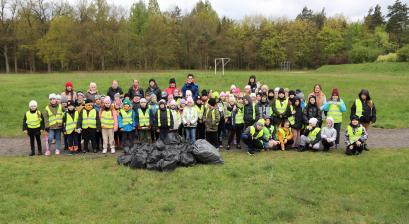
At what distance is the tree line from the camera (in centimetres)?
4947

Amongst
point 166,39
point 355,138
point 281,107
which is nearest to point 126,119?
point 281,107

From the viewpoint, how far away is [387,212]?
690 centimetres

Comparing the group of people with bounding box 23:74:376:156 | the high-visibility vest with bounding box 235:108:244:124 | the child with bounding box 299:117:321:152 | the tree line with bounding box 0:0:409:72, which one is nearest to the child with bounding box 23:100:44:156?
the group of people with bounding box 23:74:376:156

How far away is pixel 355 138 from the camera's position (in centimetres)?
1006

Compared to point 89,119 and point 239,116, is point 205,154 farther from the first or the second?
point 89,119

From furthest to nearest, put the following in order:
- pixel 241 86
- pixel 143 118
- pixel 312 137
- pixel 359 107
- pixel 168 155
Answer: pixel 241 86
pixel 359 107
pixel 143 118
pixel 312 137
pixel 168 155

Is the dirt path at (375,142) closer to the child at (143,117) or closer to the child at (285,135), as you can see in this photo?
the child at (285,135)

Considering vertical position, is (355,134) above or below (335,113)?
below

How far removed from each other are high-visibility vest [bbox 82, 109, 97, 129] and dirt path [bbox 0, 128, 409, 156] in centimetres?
207

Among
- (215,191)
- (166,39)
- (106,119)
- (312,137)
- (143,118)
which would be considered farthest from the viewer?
(166,39)

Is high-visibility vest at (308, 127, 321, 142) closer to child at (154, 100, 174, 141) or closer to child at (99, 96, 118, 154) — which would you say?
child at (154, 100, 174, 141)

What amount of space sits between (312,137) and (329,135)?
47 centimetres

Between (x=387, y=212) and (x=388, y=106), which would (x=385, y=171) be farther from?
(x=388, y=106)

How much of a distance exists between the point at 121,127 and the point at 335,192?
19.8ft
